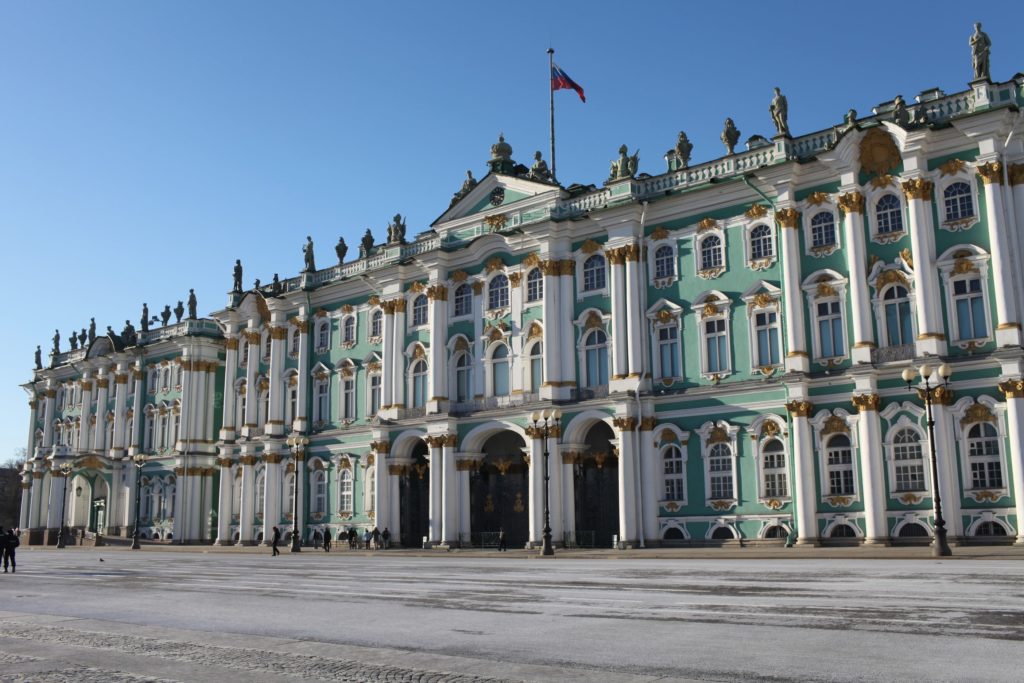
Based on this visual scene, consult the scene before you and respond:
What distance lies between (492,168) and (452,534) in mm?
18869

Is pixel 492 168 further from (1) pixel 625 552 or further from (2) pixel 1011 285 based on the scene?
(2) pixel 1011 285

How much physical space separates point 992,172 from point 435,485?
2846 cm

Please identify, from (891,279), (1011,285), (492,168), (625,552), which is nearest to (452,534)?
(625,552)

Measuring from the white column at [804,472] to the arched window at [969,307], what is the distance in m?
6.08

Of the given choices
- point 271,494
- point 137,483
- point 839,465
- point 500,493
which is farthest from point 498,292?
point 137,483

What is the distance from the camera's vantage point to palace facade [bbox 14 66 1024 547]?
33969mm

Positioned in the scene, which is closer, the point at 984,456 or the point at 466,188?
the point at 984,456

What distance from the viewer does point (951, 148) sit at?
1369 inches

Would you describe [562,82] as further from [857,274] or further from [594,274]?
[857,274]

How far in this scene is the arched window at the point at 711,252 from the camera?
40719mm

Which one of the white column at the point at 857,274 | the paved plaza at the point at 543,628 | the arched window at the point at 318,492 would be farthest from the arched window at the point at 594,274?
the paved plaza at the point at 543,628

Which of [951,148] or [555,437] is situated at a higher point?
[951,148]

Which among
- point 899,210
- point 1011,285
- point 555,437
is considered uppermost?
point 899,210

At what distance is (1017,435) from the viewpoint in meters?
31.9
